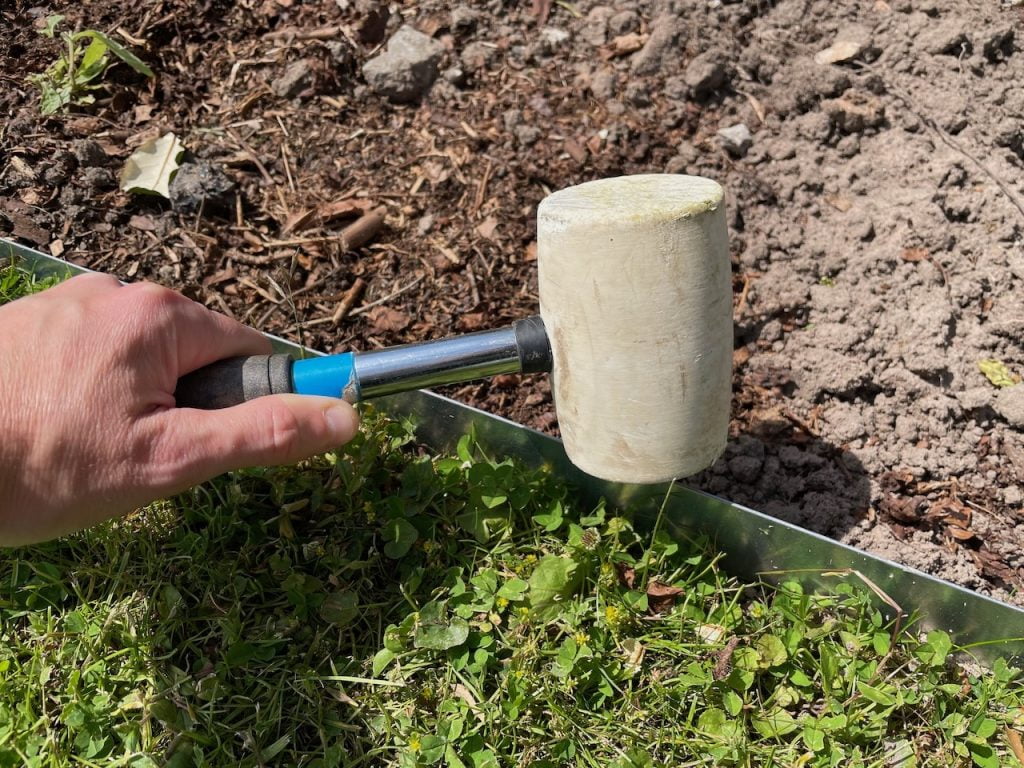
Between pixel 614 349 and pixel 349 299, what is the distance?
1067 millimetres

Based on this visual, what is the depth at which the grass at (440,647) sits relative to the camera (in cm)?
183

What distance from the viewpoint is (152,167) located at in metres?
2.65

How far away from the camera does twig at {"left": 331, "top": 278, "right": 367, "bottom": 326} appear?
2.49 m

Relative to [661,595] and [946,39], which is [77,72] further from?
[946,39]

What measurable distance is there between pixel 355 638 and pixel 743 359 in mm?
1276

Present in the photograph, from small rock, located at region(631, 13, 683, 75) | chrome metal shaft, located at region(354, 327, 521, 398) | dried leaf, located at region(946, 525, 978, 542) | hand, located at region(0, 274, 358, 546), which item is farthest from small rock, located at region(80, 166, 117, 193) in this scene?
dried leaf, located at region(946, 525, 978, 542)

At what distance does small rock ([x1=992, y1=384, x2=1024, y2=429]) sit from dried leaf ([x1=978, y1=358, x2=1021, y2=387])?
3cm

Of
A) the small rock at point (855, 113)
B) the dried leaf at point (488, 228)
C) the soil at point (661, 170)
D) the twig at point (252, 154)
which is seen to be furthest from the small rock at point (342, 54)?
the small rock at point (855, 113)

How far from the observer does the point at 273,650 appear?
1940mm

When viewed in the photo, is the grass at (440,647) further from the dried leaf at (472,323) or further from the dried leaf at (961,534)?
the dried leaf at (472,323)

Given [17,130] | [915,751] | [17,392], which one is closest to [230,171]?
[17,130]

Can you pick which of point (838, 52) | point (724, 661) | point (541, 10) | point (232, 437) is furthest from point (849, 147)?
point (232, 437)

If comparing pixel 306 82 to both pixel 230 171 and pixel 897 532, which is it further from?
pixel 897 532

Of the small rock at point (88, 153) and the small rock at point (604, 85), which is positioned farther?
the small rock at point (604, 85)
